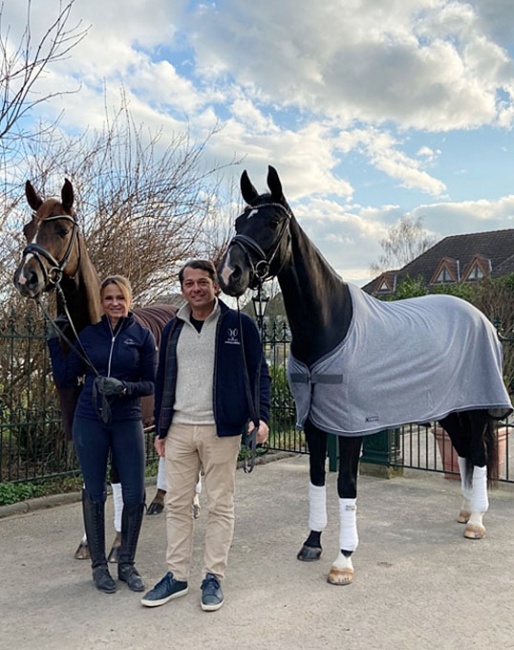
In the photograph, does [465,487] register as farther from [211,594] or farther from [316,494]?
[211,594]

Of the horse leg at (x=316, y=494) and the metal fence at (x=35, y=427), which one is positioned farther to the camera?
the metal fence at (x=35, y=427)

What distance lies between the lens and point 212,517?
3229 mm

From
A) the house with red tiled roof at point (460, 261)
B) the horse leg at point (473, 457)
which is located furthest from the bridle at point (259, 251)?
the house with red tiled roof at point (460, 261)

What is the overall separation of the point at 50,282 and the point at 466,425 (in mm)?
3506

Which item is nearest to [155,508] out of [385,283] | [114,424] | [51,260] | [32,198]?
[114,424]

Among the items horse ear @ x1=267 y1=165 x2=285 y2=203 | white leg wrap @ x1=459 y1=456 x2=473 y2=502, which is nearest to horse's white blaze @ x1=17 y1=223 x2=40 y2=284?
horse ear @ x1=267 y1=165 x2=285 y2=203

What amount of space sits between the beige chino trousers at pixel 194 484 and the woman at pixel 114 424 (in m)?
0.33

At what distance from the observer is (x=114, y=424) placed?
347cm

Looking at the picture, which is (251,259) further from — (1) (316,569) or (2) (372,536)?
(2) (372,536)

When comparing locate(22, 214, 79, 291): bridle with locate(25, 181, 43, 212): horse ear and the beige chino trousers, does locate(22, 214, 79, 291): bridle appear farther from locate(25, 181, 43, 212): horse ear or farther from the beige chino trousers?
the beige chino trousers

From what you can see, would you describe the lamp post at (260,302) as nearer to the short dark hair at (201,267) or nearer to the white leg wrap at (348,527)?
the short dark hair at (201,267)

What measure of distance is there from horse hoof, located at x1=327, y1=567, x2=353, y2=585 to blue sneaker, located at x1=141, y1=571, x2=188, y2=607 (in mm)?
894

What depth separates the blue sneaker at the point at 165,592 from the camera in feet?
10.4

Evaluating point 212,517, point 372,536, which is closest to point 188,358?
point 212,517
